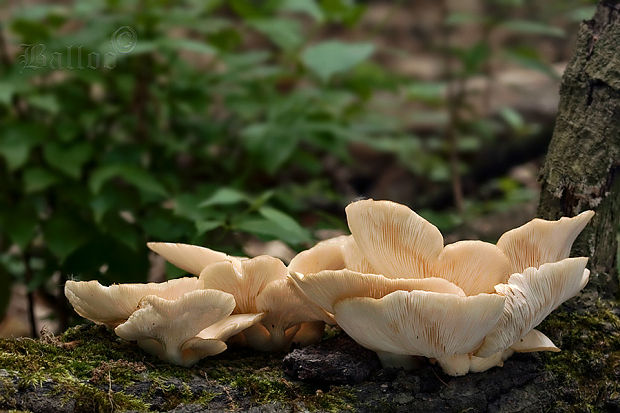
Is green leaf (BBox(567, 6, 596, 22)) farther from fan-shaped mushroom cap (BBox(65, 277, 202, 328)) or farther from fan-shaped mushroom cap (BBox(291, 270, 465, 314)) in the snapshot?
fan-shaped mushroom cap (BBox(65, 277, 202, 328))

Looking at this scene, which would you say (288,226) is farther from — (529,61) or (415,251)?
(529,61)

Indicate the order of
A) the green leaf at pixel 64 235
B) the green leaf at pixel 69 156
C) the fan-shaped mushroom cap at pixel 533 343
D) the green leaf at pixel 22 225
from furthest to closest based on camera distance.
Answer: the green leaf at pixel 69 156, the green leaf at pixel 22 225, the green leaf at pixel 64 235, the fan-shaped mushroom cap at pixel 533 343

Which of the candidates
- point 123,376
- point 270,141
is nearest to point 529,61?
point 270,141

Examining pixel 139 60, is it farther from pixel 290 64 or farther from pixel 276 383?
pixel 276 383

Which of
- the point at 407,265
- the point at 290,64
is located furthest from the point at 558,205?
the point at 290,64

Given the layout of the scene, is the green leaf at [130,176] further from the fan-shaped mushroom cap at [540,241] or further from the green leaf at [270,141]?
the fan-shaped mushroom cap at [540,241]

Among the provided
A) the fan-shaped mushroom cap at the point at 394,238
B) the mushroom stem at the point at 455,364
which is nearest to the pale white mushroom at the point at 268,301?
the fan-shaped mushroom cap at the point at 394,238

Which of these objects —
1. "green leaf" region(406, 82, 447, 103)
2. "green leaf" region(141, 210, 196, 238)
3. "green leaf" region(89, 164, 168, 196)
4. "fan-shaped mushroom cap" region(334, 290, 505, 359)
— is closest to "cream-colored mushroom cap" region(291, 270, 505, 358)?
"fan-shaped mushroom cap" region(334, 290, 505, 359)
